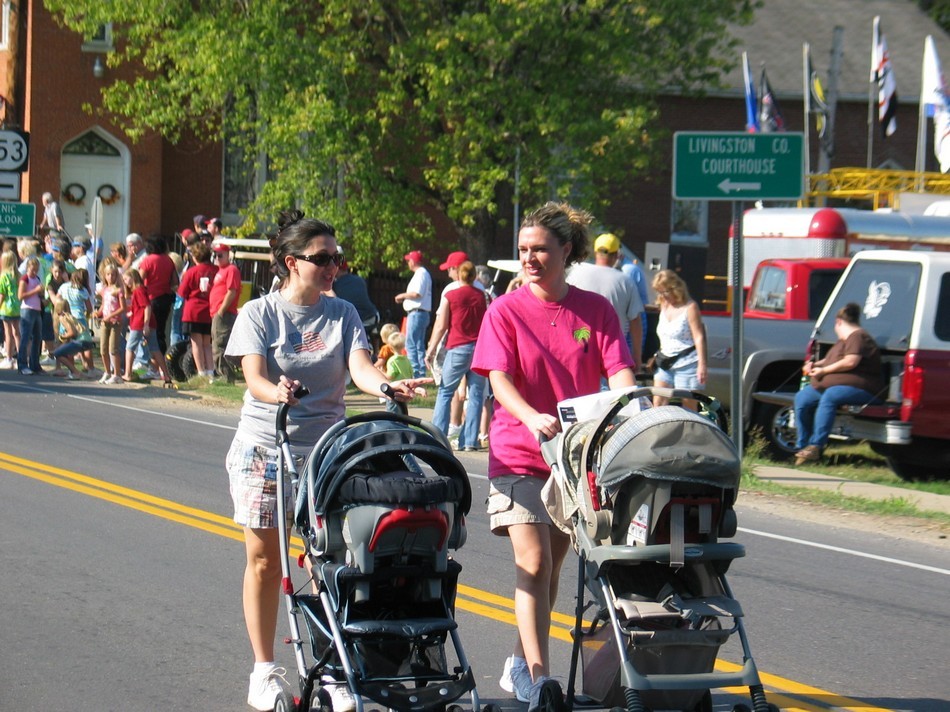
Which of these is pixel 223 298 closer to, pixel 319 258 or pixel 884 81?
pixel 319 258

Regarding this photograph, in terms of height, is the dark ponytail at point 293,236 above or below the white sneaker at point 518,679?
above

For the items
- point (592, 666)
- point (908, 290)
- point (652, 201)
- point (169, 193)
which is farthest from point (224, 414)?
point (652, 201)

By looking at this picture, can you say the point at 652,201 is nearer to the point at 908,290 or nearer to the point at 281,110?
the point at 281,110

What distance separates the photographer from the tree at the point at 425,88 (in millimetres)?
24312

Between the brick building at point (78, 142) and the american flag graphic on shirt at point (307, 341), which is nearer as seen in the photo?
the american flag graphic on shirt at point (307, 341)

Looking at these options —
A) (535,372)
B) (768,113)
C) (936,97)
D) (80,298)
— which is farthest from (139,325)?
(768,113)

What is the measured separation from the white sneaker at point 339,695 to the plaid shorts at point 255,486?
0.71 metres

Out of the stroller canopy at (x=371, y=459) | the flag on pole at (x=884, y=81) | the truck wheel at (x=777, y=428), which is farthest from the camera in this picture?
the flag on pole at (x=884, y=81)

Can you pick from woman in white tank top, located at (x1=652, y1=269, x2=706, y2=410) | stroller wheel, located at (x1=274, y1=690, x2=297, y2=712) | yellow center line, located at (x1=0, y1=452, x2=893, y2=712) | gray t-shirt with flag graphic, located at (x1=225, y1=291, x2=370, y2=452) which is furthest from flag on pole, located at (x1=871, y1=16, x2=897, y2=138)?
stroller wheel, located at (x1=274, y1=690, x2=297, y2=712)

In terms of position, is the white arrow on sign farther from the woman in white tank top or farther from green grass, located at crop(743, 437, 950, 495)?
green grass, located at crop(743, 437, 950, 495)

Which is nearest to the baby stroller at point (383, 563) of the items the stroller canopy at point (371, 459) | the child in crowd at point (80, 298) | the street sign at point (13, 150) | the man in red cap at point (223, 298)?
the stroller canopy at point (371, 459)

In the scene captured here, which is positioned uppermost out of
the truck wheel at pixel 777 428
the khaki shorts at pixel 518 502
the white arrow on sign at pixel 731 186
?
the white arrow on sign at pixel 731 186

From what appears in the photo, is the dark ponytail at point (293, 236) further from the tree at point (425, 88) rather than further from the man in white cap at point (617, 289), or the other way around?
the tree at point (425, 88)

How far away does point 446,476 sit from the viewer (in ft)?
16.5
